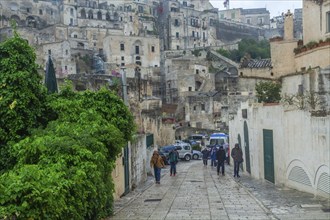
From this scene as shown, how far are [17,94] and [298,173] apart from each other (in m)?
9.02

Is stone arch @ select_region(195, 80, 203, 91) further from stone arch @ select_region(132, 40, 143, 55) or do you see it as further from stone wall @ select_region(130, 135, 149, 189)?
stone wall @ select_region(130, 135, 149, 189)

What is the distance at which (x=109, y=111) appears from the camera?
13.9m

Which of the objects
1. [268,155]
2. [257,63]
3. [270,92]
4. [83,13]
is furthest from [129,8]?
[268,155]

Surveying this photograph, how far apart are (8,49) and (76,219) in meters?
6.19

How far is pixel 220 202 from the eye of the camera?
14.0 meters

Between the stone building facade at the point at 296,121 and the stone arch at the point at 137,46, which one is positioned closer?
the stone building facade at the point at 296,121

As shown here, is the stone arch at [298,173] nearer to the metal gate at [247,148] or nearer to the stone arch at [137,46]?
the metal gate at [247,148]

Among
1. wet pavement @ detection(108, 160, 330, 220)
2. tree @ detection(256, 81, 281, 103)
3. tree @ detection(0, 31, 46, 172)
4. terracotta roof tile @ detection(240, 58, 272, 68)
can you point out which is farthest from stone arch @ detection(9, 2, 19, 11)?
tree @ detection(0, 31, 46, 172)

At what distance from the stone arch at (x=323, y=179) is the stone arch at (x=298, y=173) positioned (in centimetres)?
52

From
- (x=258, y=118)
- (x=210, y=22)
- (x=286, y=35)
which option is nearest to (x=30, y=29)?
(x=210, y=22)

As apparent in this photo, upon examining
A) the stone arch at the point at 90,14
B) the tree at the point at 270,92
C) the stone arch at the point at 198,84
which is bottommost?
the tree at the point at 270,92

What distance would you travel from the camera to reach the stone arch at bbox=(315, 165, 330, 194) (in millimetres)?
12492

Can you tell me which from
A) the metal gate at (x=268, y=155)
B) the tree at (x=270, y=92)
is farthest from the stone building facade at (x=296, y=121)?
the tree at (x=270, y=92)

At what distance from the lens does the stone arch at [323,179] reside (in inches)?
492
